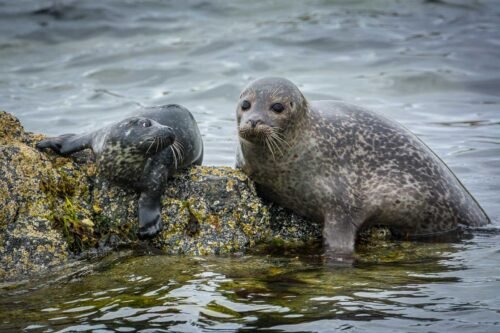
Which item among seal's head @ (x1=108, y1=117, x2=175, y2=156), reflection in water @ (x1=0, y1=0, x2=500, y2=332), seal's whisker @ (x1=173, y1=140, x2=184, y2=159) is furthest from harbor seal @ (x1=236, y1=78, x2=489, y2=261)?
seal's head @ (x1=108, y1=117, x2=175, y2=156)

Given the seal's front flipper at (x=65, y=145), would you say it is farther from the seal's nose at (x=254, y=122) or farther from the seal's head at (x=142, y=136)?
the seal's nose at (x=254, y=122)

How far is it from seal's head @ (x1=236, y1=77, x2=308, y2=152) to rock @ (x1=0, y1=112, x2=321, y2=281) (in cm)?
43

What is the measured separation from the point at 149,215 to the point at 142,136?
0.60m

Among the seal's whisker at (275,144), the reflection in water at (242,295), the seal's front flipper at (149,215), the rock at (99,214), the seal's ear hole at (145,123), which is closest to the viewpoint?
the reflection in water at (242,295)

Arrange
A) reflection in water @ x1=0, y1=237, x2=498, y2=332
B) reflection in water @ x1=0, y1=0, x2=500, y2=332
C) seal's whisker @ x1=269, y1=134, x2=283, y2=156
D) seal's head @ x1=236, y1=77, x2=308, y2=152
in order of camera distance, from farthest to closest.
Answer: seal's whisker @ x1=269, y1=134, x2=283, y2=156, seal's head @ x1=236, y1=77, x2=308, y2=152, reflection in water @ x1=0, y1=0, x2=500, y2=332, reflection in water @ x1=0, y1=237, x2=498, y2=332

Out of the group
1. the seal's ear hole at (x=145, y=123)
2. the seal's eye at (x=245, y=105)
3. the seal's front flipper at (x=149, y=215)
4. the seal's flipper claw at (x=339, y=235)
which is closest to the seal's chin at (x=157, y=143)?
the seal's ear hole at (x=145, y=123)

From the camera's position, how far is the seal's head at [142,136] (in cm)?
607

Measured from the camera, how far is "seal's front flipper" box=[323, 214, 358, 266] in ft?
20.7

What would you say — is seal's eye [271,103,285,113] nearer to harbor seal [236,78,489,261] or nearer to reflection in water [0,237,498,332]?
harbor seal [236,78,489,261]

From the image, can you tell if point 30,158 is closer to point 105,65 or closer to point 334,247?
point 334,247

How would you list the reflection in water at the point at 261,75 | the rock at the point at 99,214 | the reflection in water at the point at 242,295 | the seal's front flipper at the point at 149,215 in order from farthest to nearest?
the seal's front flipper at the point at 149,215 < the rock at the point at 99,214 < the reflection in water at the point at 261,75 < the reflection in water at the point at 242,295

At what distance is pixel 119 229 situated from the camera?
6199 mm

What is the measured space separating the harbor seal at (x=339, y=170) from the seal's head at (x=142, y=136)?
24.9 inches

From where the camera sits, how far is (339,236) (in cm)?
643
